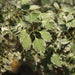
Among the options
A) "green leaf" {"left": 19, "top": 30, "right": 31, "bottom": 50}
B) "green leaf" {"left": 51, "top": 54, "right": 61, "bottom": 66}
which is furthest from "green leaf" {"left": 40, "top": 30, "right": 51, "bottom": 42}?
"green leaf" {"left": 51, "top": 54, "right": 61, "bottom": 66}

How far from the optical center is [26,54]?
1549 millimetres

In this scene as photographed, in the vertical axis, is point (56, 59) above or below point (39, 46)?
below

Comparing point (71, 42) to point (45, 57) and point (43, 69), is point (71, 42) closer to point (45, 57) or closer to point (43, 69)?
point (45, 57)

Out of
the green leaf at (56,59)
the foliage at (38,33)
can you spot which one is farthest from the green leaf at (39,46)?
the green leaf at (56,59)

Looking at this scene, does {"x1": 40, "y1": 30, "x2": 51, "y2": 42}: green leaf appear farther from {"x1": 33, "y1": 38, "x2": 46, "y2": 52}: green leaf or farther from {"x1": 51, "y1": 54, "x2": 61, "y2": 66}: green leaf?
{"x1": 51, "y1": 54, "x2": 61, "y2": 66}: green leaf

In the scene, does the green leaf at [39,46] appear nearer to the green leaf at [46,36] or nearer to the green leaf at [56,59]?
the green leaf at [46,36]

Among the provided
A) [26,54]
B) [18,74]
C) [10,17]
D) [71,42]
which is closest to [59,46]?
[71,42]

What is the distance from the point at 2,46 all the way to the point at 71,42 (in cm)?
62

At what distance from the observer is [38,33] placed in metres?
1.46

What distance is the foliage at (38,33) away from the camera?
4.26 ft

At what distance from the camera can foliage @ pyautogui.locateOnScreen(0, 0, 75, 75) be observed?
130 centimetres

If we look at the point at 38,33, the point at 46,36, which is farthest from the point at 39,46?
the point at 38,33

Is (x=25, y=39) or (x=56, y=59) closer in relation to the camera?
(x=25, y=39)

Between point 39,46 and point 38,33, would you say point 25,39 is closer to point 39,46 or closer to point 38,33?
point 39,46
